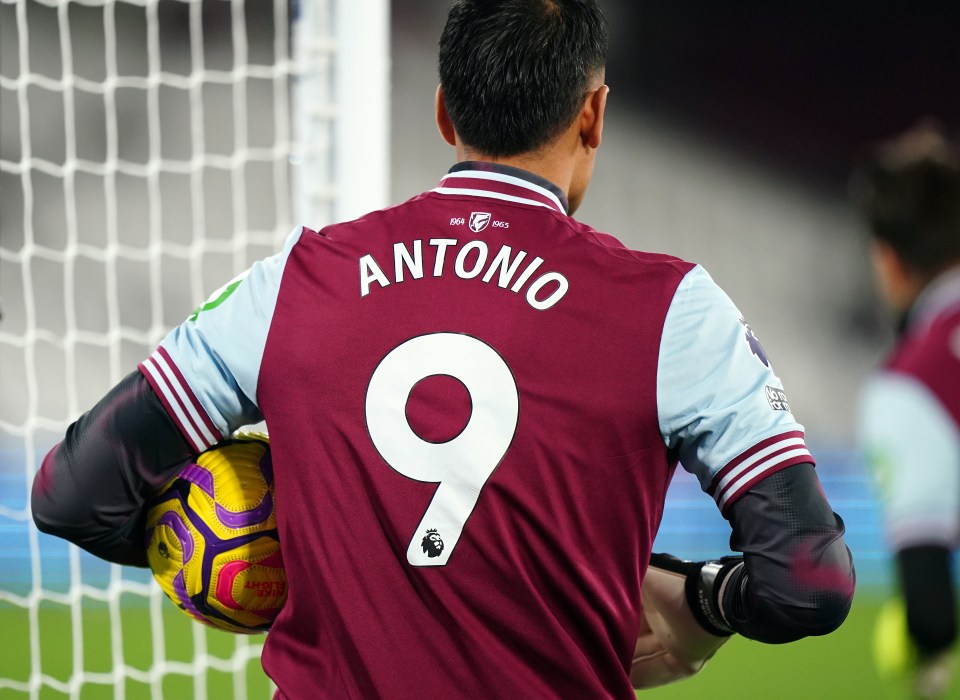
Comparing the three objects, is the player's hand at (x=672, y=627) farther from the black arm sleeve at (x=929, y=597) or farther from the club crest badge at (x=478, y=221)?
the club crest badge at (x=478, y=221)

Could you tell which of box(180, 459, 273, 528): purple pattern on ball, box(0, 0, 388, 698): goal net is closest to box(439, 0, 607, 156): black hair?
box(180, 459, 273, 528): purple pattern on ball

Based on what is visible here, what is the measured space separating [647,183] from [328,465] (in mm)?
9828

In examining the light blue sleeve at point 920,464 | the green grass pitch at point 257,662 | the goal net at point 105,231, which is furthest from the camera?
the goal net at point 105,231

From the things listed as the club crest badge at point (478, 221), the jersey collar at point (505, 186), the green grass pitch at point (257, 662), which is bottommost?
the green grass pitch at point (257, 662)

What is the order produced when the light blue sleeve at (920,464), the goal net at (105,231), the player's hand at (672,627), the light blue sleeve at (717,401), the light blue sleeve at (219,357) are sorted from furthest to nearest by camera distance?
the goal net at (105,231) < the player's hand at (672,627) < the light blue sleeve at (219,357) < the light blue sleeve at (717,401) < the light blue sleeve at (920,464)

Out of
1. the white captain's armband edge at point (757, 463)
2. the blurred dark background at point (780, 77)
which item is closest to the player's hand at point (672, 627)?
the white captain's armband edge at point (757, 463)

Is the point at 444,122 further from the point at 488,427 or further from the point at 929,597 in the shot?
the point at 929,597

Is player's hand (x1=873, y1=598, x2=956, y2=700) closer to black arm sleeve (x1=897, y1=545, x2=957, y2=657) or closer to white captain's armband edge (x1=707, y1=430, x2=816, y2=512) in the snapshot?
black arm sleeve (x1=897, y1=545, x2=957, y2=657)

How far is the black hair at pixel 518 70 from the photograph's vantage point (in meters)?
1.55

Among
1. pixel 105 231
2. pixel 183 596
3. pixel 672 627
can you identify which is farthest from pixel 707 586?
pixel 105 231

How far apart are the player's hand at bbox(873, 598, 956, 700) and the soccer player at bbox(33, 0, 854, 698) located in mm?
188

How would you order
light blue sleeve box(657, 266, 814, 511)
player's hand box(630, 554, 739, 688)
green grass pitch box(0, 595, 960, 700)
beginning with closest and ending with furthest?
light blue sleeve box(657, 266, 814, 511) → player's hand box(630, 554, 739, 688) → green grass pitch box(0, 595, 960, 700)

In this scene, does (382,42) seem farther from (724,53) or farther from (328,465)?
(724,53)

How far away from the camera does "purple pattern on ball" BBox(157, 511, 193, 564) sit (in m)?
1.75
